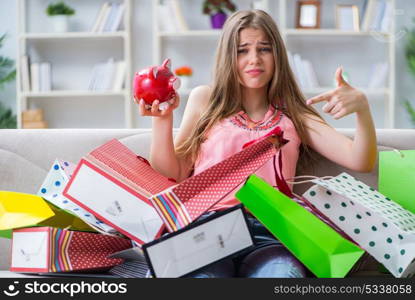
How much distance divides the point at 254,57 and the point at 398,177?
46cm

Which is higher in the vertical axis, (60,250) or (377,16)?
(377,16)

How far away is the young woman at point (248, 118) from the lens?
1444 mm

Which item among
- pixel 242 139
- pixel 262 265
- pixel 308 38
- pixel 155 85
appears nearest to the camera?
pixel 262 265

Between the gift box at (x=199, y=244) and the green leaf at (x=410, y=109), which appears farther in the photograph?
the green leaf at (x=410, y=109)

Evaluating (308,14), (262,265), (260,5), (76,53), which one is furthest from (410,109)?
(262,265)

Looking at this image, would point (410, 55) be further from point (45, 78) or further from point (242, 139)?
point (242, 139)

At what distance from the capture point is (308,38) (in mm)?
4395

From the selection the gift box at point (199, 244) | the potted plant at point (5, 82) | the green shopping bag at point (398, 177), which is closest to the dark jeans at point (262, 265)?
the gift box at point (199, 244)

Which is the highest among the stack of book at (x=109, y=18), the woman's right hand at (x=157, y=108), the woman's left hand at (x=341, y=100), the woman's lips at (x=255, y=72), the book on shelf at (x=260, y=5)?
the book on shelf at (x=260, y=5)

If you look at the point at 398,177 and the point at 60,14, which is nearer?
the point at 398,177

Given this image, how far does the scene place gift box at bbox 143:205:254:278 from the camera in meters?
1.01

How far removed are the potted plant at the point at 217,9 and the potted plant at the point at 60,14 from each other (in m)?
0.96

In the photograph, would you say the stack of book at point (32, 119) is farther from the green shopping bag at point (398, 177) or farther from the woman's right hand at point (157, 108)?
the green shopping bag at point (398, 177)

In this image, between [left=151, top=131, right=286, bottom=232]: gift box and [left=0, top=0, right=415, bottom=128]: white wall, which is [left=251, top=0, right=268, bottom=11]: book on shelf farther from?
[left=151, top=131, right=286, bottom=232]: gift box
